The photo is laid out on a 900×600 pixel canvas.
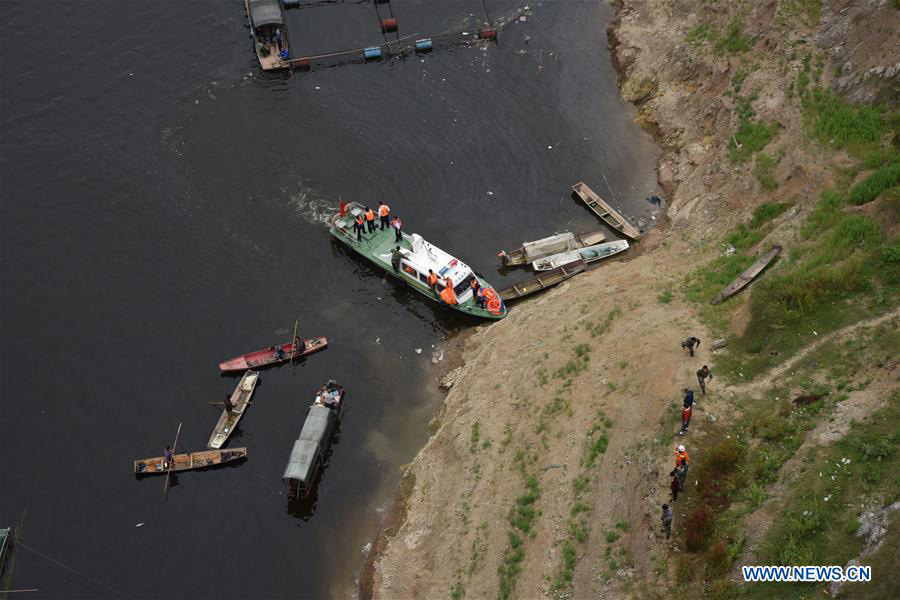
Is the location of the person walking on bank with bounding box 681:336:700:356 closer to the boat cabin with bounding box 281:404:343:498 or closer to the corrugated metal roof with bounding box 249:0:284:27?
the boat cabin with bounding box 281:404:343:498

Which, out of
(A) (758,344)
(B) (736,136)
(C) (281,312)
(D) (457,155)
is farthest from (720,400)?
(D) (457,155)

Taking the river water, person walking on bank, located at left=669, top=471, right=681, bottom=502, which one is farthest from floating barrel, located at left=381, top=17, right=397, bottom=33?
person walking on bank, located at left=669, top=471, right=681, bottom=502

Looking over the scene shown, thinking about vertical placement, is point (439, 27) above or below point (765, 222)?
above

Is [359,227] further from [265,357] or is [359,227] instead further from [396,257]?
[265,357]

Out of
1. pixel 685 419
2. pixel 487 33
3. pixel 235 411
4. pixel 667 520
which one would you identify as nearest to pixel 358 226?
pixel 235 411

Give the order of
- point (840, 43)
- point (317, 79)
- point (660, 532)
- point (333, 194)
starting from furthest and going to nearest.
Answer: point (317, 79), point (333, 194), point (840, 43), point (660, 532)

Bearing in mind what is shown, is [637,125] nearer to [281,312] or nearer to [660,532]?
[281,312]
